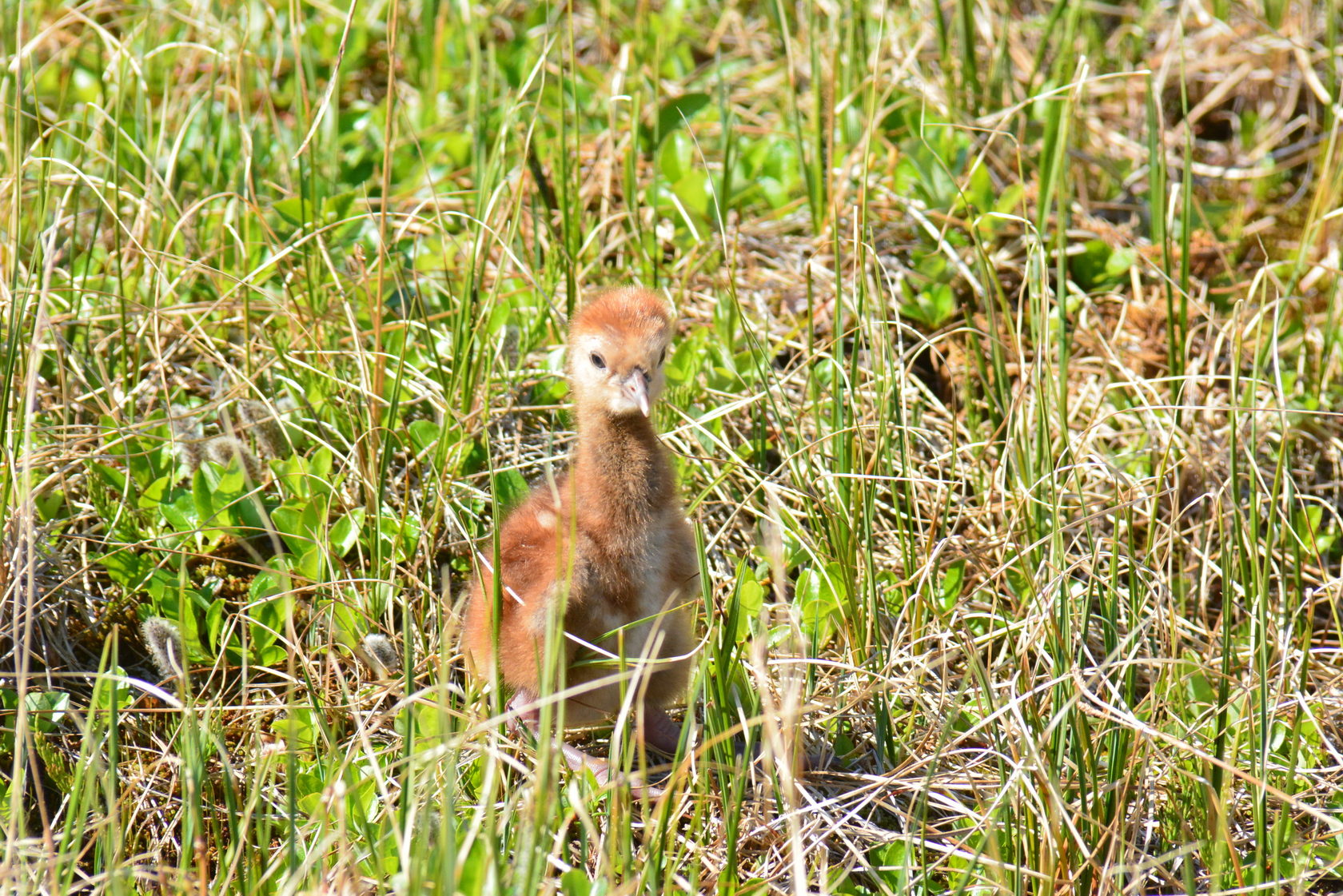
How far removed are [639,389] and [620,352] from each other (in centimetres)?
8

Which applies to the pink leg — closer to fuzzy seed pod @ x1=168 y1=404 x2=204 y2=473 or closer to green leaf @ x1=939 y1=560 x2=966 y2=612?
green leaf @ x1=939 y1=560 x2=966 y2=612

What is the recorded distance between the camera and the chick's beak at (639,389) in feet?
7.18

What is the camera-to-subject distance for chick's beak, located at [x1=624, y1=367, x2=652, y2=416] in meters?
2.19

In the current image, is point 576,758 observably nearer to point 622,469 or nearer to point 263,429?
point 622,469


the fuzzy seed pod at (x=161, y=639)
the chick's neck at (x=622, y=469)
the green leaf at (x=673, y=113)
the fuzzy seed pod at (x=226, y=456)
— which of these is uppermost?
the green leaf at (x=673, y=113)

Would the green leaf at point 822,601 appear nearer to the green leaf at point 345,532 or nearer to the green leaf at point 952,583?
the green leaf at point 952,583

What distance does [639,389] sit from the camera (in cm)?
220

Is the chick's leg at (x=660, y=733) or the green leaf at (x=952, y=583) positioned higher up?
the green leaf at (x=952, y=583)

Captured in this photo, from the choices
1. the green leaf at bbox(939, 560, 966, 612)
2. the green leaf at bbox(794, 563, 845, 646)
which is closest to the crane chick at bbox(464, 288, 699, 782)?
the green leaf at bbox(794, 563, 845, 646)

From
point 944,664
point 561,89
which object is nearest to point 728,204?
point 561,89

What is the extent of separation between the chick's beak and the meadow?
20 centimetres

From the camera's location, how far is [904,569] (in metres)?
2.61

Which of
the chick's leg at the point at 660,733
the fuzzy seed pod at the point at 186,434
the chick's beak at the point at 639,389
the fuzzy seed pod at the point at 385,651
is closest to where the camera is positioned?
the chick's beak at the point at 639,389

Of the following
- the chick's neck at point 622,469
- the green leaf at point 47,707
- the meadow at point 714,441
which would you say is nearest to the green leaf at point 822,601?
the meadow at point 714,441
